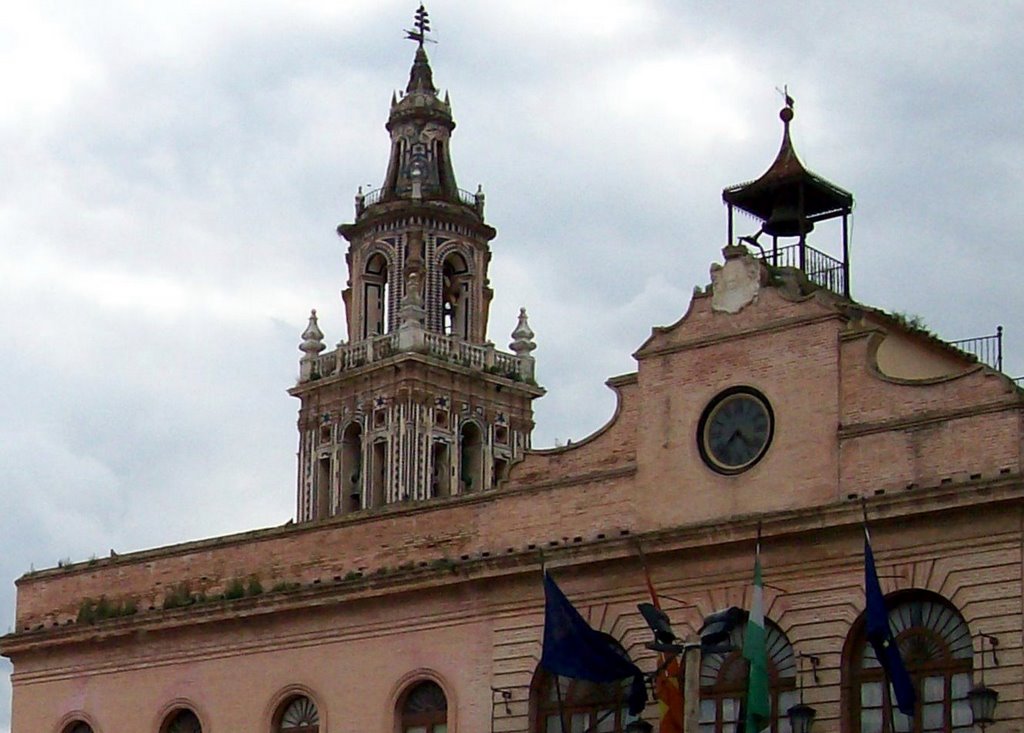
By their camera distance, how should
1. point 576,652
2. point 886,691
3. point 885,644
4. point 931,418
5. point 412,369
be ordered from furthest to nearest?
1. point 412,369
2. point 576,652
3. point 931,418
4. point 886,691
5. point 885,644

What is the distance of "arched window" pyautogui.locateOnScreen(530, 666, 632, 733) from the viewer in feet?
124

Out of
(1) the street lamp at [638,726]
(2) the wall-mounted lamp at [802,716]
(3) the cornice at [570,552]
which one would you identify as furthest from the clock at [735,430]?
(1) the street lamp at [638,726]

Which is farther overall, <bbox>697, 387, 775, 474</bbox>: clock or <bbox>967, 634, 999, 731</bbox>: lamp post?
<bbox>697, 387, 775, 474</bbox>: clock

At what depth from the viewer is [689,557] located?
121ft

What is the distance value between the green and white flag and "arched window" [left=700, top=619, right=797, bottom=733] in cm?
197

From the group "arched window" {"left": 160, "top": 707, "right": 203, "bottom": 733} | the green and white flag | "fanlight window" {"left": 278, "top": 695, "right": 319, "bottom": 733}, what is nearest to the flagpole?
the green and white flag

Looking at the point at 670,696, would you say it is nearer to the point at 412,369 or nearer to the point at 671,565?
the point at 671,565

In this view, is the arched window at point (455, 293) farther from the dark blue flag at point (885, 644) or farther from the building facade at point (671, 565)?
the dark blue flag at point (885, 644)

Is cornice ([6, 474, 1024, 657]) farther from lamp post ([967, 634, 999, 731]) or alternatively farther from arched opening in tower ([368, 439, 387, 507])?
arched opening in tower ([368, 439, 387, 507])

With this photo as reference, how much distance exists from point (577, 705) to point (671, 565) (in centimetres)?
288

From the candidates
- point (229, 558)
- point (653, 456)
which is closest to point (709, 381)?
point (653, 456)

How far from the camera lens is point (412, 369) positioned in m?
80.8

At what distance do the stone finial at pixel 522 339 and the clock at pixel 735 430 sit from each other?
4692cm

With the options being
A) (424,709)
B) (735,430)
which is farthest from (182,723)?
(735,430)
